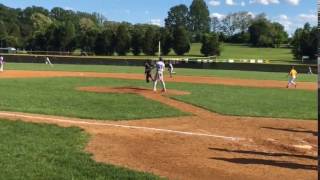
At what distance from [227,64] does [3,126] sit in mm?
58319

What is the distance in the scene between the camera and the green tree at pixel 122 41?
11348 centimetres

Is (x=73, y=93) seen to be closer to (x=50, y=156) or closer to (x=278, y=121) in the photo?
(x=278, y=121)

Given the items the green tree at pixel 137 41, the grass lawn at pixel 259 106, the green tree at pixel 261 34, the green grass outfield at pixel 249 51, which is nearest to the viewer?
the grass lawn at pixel 259 106

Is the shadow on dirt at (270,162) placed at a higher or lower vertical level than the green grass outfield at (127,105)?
higher

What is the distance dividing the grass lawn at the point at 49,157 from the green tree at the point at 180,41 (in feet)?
337

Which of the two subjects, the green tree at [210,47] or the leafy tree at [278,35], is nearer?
the green tree at [210,47]

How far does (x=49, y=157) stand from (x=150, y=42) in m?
103

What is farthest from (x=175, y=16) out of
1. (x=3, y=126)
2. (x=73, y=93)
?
(x=3, y=126)

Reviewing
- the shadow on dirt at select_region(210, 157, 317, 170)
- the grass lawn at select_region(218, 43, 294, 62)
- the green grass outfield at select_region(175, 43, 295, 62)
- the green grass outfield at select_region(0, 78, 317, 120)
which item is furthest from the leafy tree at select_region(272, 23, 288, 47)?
the shadow on dirt at select_region(210, 157, 317, 170)

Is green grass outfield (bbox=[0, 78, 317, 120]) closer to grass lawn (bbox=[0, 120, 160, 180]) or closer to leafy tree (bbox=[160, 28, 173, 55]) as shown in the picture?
grass lawn (bbox=[0, 120, 160, 180])

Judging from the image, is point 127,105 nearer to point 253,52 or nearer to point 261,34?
point 253,52

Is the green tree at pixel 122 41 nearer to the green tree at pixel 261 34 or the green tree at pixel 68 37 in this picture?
the green tree at pixel 68 37

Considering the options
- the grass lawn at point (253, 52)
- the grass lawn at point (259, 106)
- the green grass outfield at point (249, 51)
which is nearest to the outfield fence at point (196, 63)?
the grass lawn at point (259, 106)

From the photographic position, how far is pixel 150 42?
113 meters
